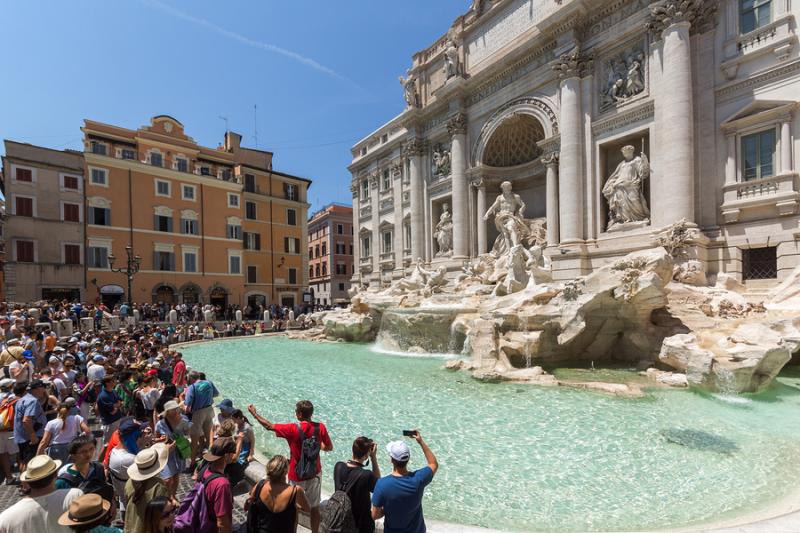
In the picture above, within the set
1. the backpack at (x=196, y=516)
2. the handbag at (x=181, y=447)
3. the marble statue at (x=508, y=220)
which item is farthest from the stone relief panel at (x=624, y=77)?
the backpack at (x=196, y=516)

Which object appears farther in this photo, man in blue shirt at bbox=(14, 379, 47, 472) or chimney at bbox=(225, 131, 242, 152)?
chimney at bbox=(225, 131, 242, 152)

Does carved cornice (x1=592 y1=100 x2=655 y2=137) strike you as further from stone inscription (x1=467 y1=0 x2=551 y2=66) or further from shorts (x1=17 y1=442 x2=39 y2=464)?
shorts (x1=17 y1=442 x2=39 y2=464)

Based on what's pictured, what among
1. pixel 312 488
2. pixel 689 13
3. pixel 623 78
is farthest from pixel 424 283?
pixel 312 488

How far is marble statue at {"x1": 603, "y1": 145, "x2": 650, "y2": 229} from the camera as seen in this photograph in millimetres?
14805

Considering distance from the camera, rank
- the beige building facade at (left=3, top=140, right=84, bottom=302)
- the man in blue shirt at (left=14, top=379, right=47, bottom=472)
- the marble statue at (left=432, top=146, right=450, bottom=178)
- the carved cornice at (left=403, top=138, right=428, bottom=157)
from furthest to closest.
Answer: the carved cornice at (left=403, top=138, right=428, bottom=157) < the marble statue at (left=432, top=146, right=450, bottom=178) < the beige building facade at (left=3, top=140, right=84, bottom=302) < the man in blue shirt at (left=14, top=379, right=47, bottom=472)

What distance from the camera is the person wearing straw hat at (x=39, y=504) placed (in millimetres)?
2232

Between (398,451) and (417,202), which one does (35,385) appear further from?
(417,202)

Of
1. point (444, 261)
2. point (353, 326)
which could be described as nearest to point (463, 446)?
point (353, 326)

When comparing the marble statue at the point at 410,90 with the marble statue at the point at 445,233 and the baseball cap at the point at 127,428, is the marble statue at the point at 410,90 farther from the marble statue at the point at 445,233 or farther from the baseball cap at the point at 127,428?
the baseball cap at the point at 127,428

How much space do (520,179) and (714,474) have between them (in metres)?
18.6

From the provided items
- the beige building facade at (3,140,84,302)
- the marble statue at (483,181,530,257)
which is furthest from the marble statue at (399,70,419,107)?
the beige building facade at (3,140,84,302)

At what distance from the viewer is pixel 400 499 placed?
2680 mm

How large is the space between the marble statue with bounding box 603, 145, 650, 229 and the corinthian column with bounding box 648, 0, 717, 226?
109 centimetres

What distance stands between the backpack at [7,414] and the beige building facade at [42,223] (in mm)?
26637
